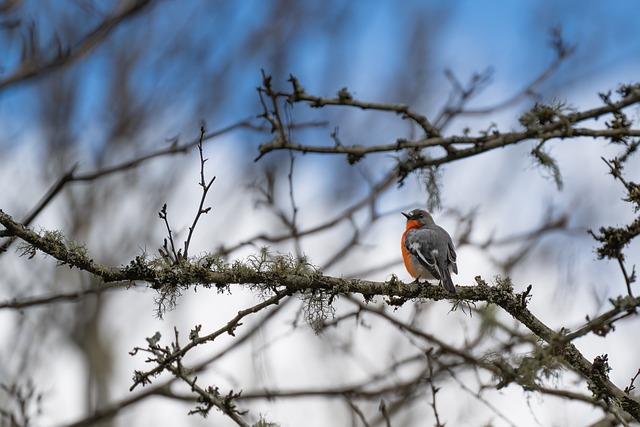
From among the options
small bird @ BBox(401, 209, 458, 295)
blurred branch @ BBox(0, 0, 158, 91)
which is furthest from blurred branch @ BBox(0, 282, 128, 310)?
small bird @ BBox(401, 209, 458, 295)

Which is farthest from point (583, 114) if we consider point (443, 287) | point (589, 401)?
point (589, 401)

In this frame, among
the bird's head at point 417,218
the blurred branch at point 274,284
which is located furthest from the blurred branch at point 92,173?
the bird's head at point 417,218

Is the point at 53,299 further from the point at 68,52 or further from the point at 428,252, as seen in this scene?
the point at 428,252

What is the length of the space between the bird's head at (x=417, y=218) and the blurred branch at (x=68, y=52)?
2902 mm

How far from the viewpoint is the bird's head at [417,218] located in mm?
6520

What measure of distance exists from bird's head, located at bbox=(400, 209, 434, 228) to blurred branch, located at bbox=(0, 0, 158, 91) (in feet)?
9.52

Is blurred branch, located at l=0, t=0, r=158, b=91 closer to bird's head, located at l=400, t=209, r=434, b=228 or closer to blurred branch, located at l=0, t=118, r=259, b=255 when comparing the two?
blurred branch, located at l=0, t=118, r=259, b=255

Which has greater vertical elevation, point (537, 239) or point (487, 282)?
point (537, 239)

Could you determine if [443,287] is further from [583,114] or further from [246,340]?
[246,340]

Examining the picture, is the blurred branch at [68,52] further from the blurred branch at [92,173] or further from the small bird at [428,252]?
the small bird at [428,252]

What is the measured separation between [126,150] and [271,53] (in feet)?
12.3

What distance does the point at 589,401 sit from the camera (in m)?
3.75

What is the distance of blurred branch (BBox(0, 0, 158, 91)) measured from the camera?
4930 mm

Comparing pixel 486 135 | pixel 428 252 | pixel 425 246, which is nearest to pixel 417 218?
pixel 425 246
